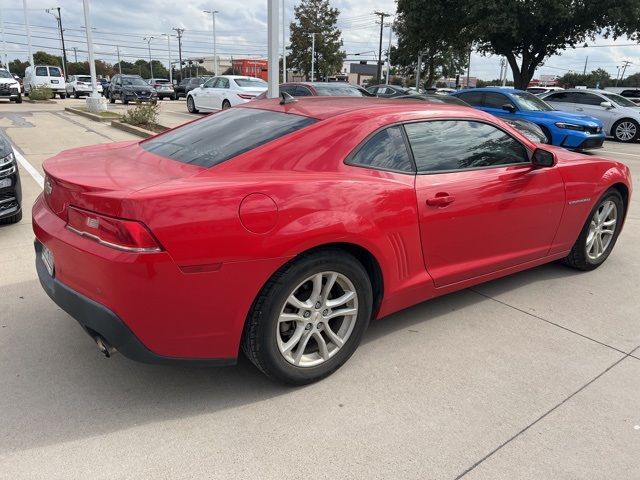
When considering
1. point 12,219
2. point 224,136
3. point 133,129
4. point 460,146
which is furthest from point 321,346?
point 133,129

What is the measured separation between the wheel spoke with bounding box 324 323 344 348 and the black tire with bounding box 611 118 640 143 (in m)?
16.6

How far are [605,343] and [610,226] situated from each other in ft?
5.58

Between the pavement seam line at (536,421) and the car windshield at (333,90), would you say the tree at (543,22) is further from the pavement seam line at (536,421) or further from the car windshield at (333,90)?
the pavement seam line at (536,421)

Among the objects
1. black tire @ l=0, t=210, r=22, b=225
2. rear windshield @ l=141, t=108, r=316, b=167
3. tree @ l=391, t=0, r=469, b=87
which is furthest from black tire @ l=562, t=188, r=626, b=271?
tree @ l=391, t=0, r=469, b=87

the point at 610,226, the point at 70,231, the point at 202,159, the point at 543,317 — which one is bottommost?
the point at 543,317

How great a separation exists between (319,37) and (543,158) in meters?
73.3

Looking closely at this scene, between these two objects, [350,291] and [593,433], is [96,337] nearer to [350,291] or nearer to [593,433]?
[350,291]

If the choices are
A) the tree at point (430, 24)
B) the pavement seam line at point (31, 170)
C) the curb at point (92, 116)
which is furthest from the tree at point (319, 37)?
the pavement seam line at point (31, 170)

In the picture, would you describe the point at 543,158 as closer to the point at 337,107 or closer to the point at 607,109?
the point at 337,107

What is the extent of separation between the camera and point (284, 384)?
2.73 meters

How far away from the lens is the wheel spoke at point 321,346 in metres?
2.73

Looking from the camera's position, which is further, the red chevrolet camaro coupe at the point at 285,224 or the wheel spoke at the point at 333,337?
the wheel spoke at the point at 333,337

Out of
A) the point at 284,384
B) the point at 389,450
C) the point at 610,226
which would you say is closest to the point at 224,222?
the point at 284,384

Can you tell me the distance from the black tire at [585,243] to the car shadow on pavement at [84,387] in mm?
2082
